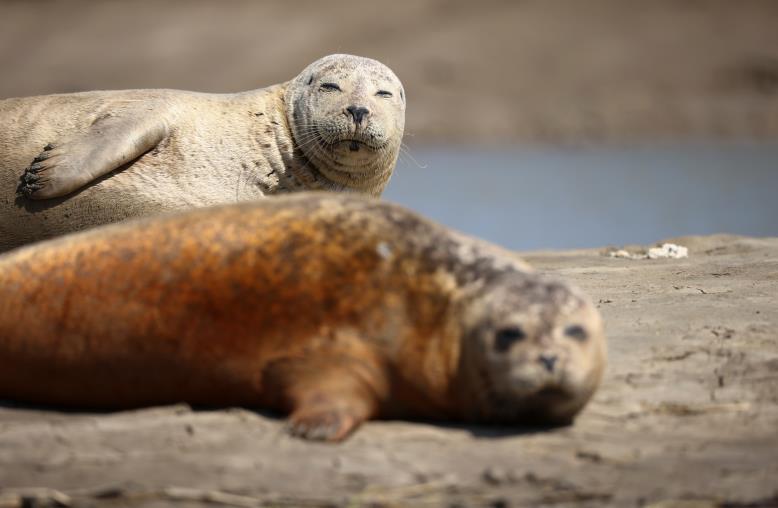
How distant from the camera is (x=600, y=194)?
19.5 metres

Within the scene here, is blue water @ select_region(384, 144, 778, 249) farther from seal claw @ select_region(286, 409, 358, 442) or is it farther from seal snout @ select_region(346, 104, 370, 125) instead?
seal claw @ select_region(286, 409, 358, 442)

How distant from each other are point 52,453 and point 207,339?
58cm

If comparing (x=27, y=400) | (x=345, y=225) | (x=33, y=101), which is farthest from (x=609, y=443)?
(x=33, y=101)

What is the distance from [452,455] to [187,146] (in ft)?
12.2

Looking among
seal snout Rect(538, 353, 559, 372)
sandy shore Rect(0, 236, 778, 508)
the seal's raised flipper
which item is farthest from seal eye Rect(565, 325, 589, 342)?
the seal's raised flipper

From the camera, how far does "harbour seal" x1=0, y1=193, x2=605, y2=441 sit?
361 centimetres

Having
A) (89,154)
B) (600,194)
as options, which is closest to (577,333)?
(89,154)

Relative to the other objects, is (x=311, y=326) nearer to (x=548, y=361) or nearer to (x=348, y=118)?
(x=548, y=361)

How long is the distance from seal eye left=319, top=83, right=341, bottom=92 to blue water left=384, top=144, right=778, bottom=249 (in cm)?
319

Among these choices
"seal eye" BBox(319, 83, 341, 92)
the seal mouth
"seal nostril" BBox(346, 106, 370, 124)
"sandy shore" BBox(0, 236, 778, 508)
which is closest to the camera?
"sandy shore" BBox(0, 236, 778, 508)

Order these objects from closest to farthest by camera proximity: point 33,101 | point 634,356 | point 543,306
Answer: point 543,306 < point 634,356 < point 33,101

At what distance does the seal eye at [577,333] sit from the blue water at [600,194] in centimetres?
651

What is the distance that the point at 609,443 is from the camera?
11.5 feet

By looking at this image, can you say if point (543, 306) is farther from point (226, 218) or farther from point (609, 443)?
point (226, 218)
